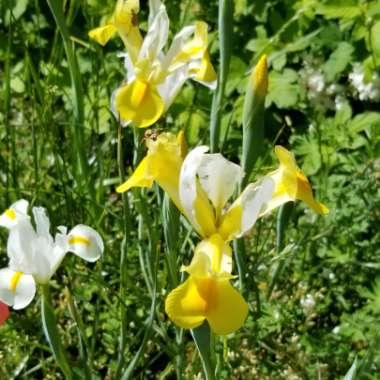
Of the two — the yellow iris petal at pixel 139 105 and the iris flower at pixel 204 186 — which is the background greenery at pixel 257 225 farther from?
the iris flower at pixel 204 186

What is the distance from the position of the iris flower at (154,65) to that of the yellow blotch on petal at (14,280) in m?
0.27

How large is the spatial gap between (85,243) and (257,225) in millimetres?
787

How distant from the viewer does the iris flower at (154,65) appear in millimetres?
1226

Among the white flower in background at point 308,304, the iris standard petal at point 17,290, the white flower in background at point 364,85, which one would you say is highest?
the white flower in background at point 364,85

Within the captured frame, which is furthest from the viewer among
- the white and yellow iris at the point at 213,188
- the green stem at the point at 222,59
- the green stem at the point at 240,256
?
the green stem at the point at 222,59

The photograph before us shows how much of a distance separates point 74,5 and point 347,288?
0.86 m

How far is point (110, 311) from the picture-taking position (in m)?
1.79

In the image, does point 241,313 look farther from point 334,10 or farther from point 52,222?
point 334,10

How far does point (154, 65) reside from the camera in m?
1.28

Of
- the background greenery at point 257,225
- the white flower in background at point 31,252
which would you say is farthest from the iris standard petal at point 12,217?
the background greenery at point 257,225

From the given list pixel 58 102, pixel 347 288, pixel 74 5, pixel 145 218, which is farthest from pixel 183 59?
pixel 58 102

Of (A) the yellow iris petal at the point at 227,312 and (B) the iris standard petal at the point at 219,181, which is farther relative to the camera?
(B) the iris standard petal at the point at 219,181

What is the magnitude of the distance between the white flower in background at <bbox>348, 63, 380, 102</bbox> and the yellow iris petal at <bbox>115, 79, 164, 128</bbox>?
121cm

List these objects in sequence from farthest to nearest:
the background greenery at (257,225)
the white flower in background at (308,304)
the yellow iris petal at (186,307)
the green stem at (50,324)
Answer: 1. the white flower in background at (308,304)
2. the background greenery at (257,225)
3. the green stem at (50,324)
4. the yellow iris petal at (186,307)
